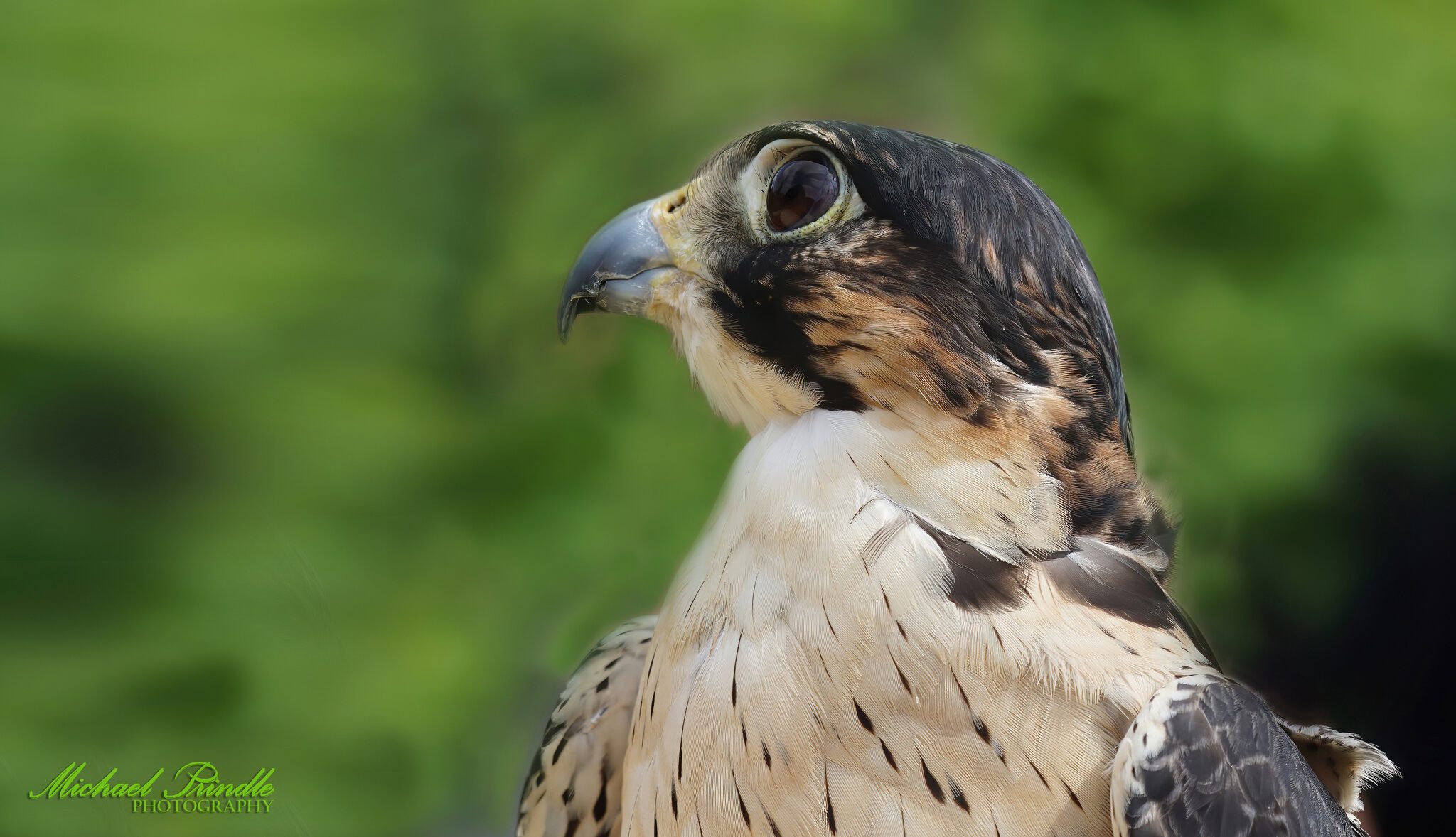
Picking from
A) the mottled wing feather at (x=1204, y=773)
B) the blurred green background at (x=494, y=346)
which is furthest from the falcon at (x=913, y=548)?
the blurred green background at (x=494, y=346)

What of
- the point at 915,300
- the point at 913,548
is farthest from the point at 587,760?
the point at 915,300

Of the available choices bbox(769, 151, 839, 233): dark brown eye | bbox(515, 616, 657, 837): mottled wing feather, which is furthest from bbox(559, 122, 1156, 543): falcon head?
bbox(515, 616, 657, 837): mottled wing feather

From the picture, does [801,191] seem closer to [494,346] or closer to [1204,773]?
[1204,773]

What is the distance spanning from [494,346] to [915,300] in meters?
1.25

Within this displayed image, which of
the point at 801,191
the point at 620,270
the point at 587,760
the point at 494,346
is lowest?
the point at 587,760

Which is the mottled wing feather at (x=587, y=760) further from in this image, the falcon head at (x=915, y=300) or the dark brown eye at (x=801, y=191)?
the dark brown eye at (x=801, y=191)

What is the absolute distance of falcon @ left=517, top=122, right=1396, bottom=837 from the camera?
1.20m

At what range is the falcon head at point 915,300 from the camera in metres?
1.31

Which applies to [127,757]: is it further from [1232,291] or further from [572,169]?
[1232,291]

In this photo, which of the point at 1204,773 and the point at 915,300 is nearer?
the point at 1204,773

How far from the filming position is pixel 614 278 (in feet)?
4.93

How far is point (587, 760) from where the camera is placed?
1.70m

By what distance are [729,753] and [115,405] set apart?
4.93 ft

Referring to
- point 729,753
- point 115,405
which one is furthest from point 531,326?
point 729,753
